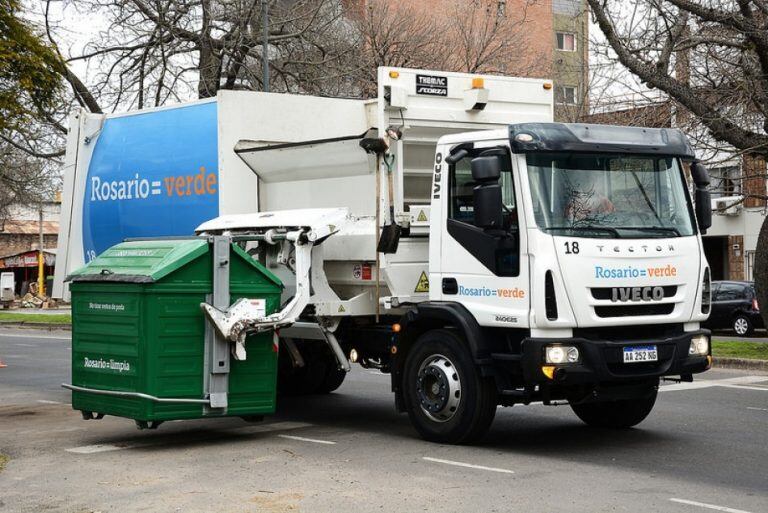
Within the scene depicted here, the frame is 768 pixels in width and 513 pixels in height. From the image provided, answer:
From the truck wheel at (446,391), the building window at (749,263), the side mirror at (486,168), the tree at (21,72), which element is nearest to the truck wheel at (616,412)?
the truck wheel at (446,391)

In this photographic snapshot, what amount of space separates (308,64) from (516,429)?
614 inches

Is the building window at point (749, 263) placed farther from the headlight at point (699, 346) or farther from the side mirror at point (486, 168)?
the side mirror at point (486, 168)

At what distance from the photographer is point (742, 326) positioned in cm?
2733

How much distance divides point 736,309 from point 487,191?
20544 millimetres

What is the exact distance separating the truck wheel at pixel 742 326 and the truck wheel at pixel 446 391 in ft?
64.2

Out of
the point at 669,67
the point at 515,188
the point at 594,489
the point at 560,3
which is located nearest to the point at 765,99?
the point at 669,67

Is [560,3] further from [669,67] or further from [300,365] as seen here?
[300,365]

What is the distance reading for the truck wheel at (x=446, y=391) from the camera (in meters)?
9.06

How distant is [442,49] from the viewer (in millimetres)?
29094

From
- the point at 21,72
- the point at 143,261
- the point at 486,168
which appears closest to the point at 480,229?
the point at 486,168

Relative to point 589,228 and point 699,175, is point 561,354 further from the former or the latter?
point 699,175

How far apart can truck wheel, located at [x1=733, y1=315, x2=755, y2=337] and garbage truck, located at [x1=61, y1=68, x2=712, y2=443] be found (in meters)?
18.0

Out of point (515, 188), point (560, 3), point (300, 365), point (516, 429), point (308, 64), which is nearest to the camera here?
point (515, 188)

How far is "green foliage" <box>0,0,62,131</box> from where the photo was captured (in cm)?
1437
